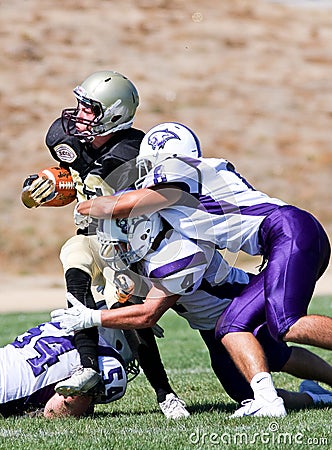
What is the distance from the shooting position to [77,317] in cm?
458

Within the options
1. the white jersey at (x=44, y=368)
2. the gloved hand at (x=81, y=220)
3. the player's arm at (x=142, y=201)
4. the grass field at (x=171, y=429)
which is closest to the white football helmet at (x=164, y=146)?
the player's arm at (x=142, y=201)

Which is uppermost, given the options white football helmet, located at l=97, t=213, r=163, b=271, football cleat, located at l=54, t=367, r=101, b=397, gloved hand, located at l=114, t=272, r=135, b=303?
white football helmet, located at l=97, t=213, r=163, b=271

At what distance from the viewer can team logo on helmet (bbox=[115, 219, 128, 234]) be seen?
4684 mm

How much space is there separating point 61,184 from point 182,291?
1.10 m

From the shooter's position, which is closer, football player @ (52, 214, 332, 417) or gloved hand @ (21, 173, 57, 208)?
football player @ (52, 214, 332, 417)

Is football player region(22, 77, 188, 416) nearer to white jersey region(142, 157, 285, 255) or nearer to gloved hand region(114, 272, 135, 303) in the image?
gloved hand region(114, 272, 135, 303)

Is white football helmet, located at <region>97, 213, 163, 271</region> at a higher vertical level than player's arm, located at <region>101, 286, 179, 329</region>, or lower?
higher

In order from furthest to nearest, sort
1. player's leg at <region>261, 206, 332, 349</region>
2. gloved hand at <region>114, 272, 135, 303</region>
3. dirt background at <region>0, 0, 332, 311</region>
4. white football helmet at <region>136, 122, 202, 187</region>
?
1. dirt background at <region>0, 0, 332, 311</region>
2. gloved hand at <region>114, 272, 135, 303</region>
3. white football helmet at <region>136, 122, 202, 187</region>
4. player's leg at <region>261, 206, 332, 349</region>

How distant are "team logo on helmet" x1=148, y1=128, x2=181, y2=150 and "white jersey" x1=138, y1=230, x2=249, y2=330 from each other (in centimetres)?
43

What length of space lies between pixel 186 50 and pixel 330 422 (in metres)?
26.2

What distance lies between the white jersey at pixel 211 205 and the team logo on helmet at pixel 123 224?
8.0 inches

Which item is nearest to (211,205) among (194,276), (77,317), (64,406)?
(194,276)

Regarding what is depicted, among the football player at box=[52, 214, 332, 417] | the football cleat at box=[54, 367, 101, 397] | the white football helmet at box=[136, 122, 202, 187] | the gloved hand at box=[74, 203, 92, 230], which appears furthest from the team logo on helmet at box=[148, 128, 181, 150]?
the football cleat at box=[54, 367, 101, 397]

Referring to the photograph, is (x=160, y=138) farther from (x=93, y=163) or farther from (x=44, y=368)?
(x=44, y=368)
